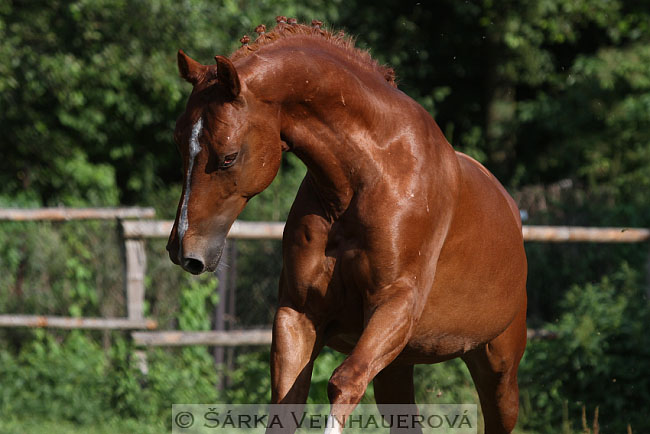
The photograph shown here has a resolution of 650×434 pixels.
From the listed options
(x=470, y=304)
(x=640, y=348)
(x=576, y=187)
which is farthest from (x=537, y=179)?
(x=470, y=304)

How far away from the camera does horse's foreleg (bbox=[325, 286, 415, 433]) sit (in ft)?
10.4

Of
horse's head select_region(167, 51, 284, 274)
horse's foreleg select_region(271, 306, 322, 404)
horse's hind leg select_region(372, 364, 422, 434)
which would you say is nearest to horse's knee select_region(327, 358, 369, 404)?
horse's foreleg select_region(271, 306, 322, 404)

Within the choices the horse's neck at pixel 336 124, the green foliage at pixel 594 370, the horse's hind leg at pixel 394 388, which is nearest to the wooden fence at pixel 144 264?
the green foliage at pixel 594 370

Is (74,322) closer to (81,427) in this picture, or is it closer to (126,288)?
(126,288)

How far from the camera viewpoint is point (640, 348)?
6844 mm

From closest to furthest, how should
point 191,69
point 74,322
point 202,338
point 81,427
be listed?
point 191,69 < point 81,427 < point 202,338 < point 74,322

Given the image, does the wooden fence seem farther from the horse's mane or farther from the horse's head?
the horse's head

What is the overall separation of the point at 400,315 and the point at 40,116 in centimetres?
1070

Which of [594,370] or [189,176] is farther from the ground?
Result: [189,176]

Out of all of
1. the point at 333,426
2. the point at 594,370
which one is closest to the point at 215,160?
the point at 333,426

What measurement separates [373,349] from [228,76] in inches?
43.9

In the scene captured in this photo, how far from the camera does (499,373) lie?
457 centimetres

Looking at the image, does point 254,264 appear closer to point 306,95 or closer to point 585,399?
point 585,399

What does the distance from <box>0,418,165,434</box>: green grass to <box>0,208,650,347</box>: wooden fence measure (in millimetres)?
665
